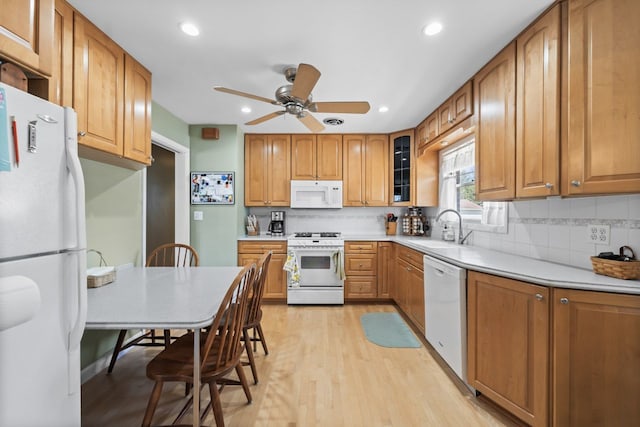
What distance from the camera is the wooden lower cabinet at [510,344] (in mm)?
1423

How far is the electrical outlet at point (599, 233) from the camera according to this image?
1599mm

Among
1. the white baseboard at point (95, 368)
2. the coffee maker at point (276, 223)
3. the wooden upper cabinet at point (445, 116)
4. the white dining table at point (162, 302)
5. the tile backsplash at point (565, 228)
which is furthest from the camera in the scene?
the coffee maker at point (276, 223)

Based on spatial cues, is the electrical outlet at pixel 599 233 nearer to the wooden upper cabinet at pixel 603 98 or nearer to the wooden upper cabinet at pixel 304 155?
the wooden upper cabinet at pixel 603 98

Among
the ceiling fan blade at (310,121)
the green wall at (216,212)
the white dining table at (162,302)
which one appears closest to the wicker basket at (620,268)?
the white dining table at (162,302)

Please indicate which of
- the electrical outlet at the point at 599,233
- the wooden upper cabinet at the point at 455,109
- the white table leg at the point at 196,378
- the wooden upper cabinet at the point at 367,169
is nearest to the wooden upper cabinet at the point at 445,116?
the wooden upper cabinet at the point at 455,109

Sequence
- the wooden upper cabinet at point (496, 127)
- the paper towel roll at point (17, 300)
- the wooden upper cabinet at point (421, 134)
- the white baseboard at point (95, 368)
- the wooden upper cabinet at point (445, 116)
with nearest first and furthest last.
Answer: the paper towel roll at point (17, 300)
the wooden upper cabinet at point (496, 127)
the white baseboard at point (95, 368)
the wooden upper cabinet at point (445, 116)
the wooden upper cabinet at point (421, 134)

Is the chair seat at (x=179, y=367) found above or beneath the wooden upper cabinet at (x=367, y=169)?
beneath

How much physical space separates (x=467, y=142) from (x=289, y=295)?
2.75 metres

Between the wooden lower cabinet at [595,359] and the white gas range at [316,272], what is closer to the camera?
the wooden lower cabinet at [595,359]

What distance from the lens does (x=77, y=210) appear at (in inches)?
40.5

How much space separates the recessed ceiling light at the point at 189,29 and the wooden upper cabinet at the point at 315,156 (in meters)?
2.29

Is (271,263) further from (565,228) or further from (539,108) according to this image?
(539,108)

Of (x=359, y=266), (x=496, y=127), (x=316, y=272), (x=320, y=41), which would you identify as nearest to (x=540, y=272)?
(x=496, y=127)

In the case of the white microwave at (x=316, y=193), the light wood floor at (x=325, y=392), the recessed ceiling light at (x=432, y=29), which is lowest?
the light wood floor at (x=325, y=392)
